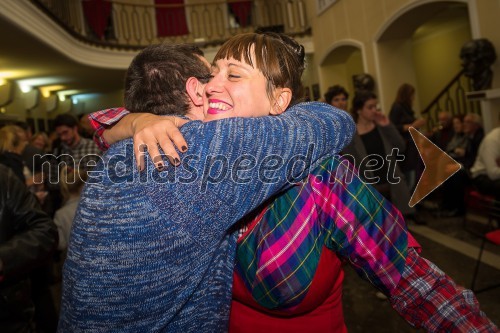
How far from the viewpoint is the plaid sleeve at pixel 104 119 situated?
1047mm

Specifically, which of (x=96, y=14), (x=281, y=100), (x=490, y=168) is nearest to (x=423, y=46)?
(x=490, y=168)

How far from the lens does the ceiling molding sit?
529 centimetres

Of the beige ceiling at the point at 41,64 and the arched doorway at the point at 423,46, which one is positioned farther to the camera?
the arched doorway at the point at 423,46

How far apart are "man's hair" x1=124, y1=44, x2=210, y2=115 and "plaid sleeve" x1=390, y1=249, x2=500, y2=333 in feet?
2.11

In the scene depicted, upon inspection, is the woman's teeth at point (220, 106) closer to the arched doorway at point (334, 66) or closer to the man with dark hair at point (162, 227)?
the man with dark hair at point (162, 227)

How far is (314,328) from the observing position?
92 cm

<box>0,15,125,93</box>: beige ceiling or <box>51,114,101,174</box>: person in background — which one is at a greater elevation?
<box>0,15,125,93</box>: beige ceiling

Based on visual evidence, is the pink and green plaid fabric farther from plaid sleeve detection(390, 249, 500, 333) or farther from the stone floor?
the stone floor

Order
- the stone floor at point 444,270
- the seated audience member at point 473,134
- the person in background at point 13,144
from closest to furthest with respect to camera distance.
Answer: the stone floor at point 444,270
the person in background at point 13,144
the seated audience member at point 473,134

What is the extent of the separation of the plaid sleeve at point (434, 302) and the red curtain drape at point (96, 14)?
1155 centimetres

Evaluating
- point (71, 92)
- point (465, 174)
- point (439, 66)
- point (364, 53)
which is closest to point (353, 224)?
point (465, 174)

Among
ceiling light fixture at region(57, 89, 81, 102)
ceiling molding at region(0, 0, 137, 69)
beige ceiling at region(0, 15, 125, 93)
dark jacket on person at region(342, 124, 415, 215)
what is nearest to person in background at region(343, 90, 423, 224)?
dark jacket on person at region(342, 124, 415, 215)

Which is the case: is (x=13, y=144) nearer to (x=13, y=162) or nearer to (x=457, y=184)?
(x=13, y=162)

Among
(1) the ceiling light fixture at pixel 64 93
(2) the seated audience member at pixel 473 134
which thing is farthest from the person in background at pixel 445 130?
(1) the ceiling light fixture at pixel 64 93
